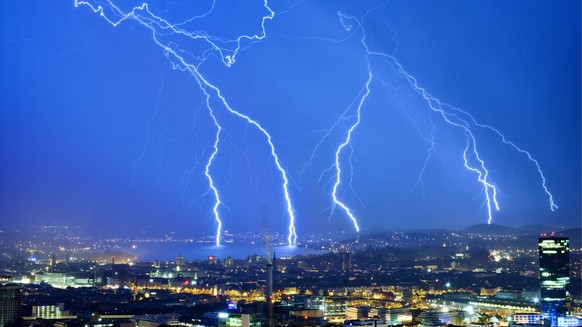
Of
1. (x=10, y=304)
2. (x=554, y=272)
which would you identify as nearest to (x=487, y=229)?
(x=554, y=272)

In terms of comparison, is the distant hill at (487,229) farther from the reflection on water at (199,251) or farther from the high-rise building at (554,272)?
the high-rise building at (554,272)

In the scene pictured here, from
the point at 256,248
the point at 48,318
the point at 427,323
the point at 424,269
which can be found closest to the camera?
the point at 427,323

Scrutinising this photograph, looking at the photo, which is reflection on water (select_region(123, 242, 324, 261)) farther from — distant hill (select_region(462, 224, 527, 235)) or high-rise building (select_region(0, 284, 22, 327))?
high-rise building (select_region(0, 284, 22, 327))

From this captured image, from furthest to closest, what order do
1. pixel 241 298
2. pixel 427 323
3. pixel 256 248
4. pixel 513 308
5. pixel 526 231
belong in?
pixel 256 248 < pixel 526 231 < pixel 241 298 < pixel 513 308 < pixel 427 323

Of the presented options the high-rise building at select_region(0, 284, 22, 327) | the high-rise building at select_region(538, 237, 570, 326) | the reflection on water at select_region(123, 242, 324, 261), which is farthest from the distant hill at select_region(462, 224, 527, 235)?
the high-rise building at select_region(0, 284, 22, 327)

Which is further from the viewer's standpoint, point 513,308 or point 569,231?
point 569,231

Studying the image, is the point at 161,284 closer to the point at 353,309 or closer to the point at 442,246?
the point at 353,309

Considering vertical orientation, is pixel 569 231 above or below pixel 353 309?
above

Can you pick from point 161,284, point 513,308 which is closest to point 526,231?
point 161,284
